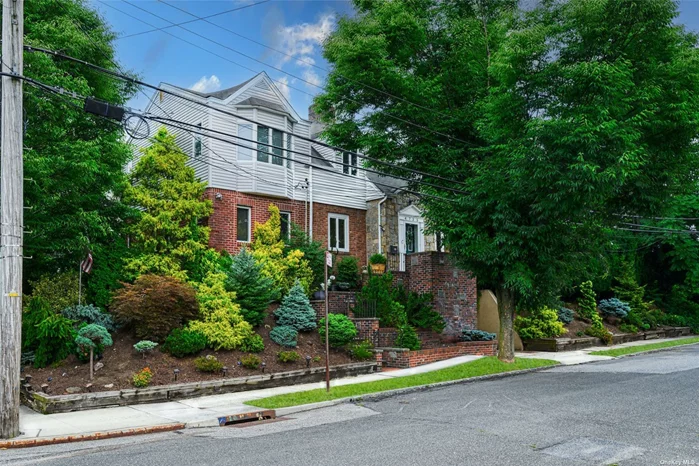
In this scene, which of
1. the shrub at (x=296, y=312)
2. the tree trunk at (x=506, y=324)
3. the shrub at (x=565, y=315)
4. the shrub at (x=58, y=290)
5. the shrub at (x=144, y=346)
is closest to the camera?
the shrub at (x=144, y=346)

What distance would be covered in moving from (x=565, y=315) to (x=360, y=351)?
12.2 m

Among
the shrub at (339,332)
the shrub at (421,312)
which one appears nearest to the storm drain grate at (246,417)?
the shrub at (339,332)

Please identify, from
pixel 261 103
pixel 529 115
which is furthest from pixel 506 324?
pixel 261 103

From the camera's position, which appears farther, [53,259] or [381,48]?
[381,48]

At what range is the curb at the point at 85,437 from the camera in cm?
887

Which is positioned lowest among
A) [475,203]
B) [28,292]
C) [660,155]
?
[28,292]

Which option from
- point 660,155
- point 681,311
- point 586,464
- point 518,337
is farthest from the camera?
point 681,311

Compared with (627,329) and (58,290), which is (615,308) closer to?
(627,329)

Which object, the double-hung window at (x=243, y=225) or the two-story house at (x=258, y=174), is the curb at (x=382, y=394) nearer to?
the two-story house at (x=258, y=174)

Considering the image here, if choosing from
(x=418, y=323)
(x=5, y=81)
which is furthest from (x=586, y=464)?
(x=418, y=323)

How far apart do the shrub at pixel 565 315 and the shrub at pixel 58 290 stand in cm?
1855

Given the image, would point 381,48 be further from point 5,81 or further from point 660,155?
point 5,81

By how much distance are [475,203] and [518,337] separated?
8228 millimetres

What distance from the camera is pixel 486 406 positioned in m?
10.8
